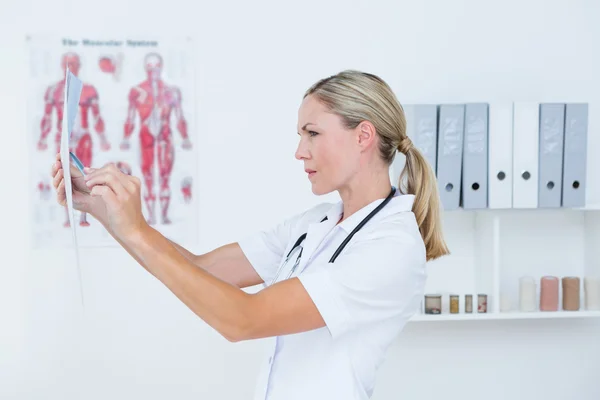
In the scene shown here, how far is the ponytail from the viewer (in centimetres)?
160

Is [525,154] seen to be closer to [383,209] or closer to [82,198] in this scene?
[383,209]

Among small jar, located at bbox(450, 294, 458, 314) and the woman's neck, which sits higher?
the woman's neck

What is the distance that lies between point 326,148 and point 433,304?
1319 millimetres

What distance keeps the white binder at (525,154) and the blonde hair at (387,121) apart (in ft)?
3.59

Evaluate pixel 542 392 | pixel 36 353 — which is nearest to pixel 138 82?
pixel 36 353

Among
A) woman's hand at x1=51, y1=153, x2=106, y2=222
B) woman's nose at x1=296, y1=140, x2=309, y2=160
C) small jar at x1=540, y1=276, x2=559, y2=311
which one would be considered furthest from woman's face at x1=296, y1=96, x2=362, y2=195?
small jar at x1=540, y1=276, x2=559, y2=311

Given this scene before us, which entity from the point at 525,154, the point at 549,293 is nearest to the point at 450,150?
the point at 525,154

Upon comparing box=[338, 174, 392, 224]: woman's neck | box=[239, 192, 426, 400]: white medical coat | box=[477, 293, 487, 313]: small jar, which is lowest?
box=[477, 293, 487, 313]: small jar

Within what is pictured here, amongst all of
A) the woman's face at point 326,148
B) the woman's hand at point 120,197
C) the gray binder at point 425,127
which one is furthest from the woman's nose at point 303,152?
the gray binder at point 425,127

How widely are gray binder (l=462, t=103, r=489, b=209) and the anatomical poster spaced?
98 centimetres

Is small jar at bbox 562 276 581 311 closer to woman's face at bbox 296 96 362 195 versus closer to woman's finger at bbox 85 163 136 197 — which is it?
woman's face at bbox 296 96 362 195

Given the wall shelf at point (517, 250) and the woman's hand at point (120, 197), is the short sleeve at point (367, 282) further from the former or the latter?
the wall shelf at point (517, 250)

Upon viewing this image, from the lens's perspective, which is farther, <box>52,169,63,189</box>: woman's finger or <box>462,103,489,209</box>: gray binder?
<box>462,103,489,209</box>: gray binder

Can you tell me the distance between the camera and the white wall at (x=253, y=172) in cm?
277
